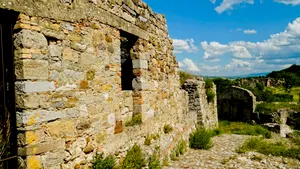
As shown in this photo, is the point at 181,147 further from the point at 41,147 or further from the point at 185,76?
the point at 185,76

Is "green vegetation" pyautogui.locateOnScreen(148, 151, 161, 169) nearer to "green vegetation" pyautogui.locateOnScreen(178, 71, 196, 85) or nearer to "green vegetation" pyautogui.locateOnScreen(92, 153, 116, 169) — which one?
"green vegetation" pyautogui.locateOnScreen(92, 153, 116, 169)

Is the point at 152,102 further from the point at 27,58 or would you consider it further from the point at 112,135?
the point at 27,58

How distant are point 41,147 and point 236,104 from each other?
22128 mm

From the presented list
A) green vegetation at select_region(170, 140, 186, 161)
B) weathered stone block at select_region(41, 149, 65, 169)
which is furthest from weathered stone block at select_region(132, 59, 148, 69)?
weathered stone block at select_region(41, 149, 65, 169)

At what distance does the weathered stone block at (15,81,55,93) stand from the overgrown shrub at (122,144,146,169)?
2092 millimetres

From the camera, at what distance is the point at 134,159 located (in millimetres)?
4945

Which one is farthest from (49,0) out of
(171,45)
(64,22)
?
(171,45)

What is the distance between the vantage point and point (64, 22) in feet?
Answer: 12.2

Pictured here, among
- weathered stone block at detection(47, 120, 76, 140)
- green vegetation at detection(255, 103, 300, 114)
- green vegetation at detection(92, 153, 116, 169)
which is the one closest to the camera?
weathered stone block at detection(47, 120, 76, 140)

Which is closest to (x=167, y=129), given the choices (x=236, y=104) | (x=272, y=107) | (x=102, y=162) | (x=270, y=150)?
(x=102, y=162)

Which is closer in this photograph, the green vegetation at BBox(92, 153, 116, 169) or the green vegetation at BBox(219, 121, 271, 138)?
the green vegetation at BBox(92, 153, 116, 169)

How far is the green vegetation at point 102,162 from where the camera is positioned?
4.09 m

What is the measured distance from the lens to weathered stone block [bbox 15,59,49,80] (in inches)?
124

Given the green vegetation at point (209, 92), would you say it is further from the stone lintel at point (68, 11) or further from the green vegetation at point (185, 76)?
the stone lintel at point (68, 11)
